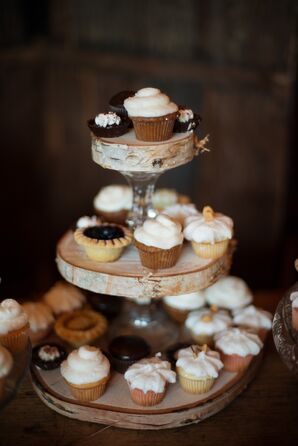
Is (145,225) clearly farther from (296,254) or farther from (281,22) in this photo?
(296,254)

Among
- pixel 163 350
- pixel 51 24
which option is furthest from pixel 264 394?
pixel 51 24

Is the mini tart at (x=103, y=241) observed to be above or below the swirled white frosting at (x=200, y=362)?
above

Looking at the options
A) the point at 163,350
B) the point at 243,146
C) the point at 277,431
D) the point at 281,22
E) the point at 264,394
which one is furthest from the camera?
the point at 243,146

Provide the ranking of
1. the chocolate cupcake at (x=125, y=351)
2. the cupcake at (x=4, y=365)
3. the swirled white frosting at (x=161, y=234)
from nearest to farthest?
the cupcake at (x=4, y=365) < the swirled white frosting at (x=161, y=234) < the chocolate cupcake at (x=125, y=351)

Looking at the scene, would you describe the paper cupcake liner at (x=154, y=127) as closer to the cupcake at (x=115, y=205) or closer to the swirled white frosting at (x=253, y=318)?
the cupcake at (x=115, y=205)

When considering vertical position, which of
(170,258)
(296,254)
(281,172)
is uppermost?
(170,258)

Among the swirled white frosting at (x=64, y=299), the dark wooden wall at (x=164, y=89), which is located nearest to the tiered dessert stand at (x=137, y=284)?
the swirled white frosting at (x=64, y=299)

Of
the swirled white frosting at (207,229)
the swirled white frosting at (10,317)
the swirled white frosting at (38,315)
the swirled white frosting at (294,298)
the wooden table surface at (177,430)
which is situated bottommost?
the wooden table surface at (177,430)

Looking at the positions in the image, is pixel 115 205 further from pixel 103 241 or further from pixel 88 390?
pixel 88 390
